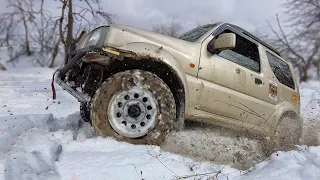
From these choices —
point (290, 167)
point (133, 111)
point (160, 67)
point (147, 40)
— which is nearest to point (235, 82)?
point (160, 67)

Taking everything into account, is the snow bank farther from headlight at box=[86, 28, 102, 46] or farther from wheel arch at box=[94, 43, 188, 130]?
headlight at box=[86, 28, 102, 46]

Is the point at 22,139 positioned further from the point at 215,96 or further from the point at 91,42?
the point at 215,96

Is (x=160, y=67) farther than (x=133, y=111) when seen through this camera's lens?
Yes

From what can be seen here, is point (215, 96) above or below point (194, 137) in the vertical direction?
above

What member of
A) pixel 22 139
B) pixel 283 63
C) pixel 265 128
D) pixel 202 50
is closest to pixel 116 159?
pixel 22 139

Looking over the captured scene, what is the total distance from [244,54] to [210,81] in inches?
37.5

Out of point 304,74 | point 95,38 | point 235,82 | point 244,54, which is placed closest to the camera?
point 95,38

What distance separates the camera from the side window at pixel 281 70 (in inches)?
211

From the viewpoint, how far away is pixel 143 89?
385 centimetres

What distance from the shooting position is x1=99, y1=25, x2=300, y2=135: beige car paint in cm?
402

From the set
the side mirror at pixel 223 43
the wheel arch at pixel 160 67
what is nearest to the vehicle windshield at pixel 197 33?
the side mirror at pixel 223 43

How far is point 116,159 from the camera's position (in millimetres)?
3301

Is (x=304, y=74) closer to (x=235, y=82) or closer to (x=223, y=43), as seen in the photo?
(x=235, y=82)

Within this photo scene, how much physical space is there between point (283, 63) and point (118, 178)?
12.8 feet
